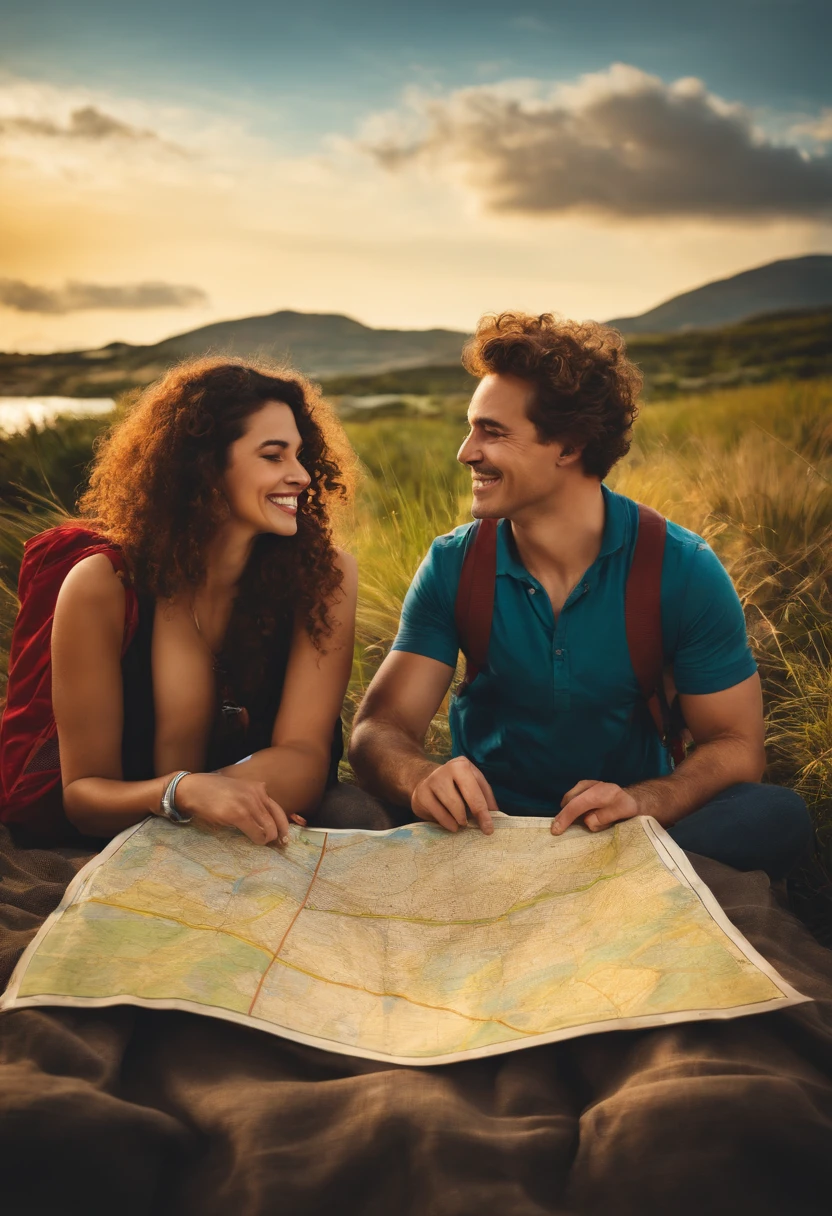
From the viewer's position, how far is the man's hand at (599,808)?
2164mm

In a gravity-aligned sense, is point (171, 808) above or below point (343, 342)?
below

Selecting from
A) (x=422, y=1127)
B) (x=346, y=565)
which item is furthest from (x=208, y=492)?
(x=422, y=1127)

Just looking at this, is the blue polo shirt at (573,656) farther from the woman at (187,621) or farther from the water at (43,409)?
the water at (43,409)

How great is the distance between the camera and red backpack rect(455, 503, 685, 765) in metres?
2.68

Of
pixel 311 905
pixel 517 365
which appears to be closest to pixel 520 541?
pixel 517 365

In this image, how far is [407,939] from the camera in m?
2.01

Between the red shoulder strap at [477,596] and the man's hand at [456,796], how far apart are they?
59 centimetres

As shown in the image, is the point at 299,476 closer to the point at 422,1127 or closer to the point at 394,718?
the point at 394,718

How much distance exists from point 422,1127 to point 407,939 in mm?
541

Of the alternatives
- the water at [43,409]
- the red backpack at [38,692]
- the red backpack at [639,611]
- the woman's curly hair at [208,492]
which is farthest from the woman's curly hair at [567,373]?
the water at [43,409]

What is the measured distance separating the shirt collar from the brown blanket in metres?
1.34

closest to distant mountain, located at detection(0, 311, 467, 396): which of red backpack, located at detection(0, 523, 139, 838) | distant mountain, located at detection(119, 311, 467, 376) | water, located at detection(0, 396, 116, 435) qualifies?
distant mountain, located at detection(119, 311, 467, 376)

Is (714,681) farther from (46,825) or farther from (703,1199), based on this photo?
(46,825)

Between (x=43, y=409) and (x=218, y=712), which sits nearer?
(x=218, y=712)
